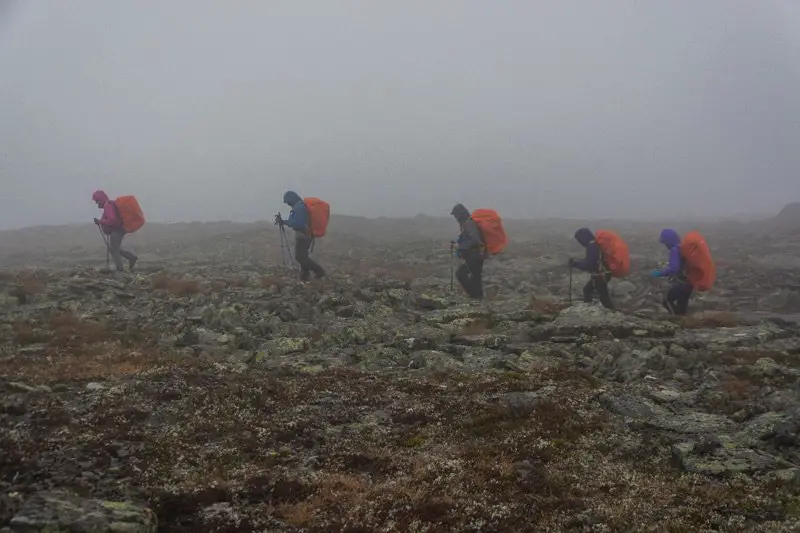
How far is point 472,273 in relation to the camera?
1073 inches

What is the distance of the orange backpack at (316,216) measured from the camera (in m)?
28.0

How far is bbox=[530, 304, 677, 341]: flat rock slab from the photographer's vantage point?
67.2ft

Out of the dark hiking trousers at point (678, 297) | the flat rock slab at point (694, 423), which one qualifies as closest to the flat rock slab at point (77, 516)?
the flat rock slab at point (694, 423)

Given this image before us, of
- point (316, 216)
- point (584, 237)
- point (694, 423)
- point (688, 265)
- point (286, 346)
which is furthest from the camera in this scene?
point (316, 216)

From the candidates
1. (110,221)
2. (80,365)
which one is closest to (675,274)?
(80,365)

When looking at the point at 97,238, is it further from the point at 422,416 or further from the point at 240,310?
the point at 422,416

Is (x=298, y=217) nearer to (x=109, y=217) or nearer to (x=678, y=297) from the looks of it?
(x=109, y=217)

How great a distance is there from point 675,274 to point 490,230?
7.88 metres

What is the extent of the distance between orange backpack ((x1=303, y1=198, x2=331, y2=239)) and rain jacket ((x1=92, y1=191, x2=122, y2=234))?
409 inches

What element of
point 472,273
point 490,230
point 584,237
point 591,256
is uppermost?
point 490,230

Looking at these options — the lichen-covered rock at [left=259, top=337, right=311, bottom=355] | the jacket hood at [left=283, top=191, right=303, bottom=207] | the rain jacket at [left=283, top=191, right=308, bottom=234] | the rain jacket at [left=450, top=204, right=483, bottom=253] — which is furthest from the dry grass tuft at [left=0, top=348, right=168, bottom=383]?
the rain jacket at [left=450, top=204, right=483, bottom=253]

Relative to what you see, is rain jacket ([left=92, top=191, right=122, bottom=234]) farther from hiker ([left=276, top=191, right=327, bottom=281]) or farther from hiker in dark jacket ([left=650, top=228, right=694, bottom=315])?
hiker in dark jacket ([left=650, top=228, right=694, bottom=315])

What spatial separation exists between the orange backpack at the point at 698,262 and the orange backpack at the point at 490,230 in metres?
7.50

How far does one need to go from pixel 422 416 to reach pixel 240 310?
12.3m
